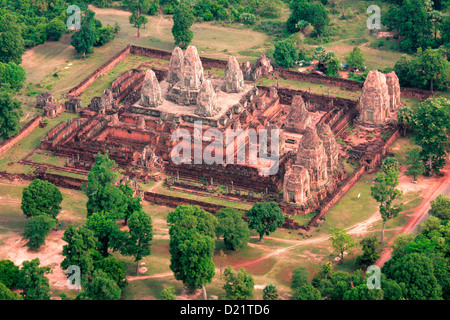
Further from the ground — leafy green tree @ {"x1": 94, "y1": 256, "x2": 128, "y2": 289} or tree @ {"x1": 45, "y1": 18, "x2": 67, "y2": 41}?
tree @ {"x1": 45, "y1": 18, "x2": 67, "y2": 41}

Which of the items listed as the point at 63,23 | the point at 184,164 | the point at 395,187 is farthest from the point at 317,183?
the point at 63,23

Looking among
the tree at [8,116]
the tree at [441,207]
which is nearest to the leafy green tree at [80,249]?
the tree at [8,116]

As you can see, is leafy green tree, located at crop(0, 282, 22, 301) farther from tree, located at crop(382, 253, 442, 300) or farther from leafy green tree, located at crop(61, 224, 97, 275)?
tree, located at crop(382, 253, 442, 300)

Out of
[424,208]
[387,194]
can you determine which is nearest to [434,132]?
[424,208]

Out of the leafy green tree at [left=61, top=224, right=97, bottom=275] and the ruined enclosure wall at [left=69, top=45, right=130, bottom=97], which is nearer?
the leafy green tree at [left=61, top=224, right=97, bottom=275]

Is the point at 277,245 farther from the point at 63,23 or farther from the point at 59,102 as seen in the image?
the point at 63,23

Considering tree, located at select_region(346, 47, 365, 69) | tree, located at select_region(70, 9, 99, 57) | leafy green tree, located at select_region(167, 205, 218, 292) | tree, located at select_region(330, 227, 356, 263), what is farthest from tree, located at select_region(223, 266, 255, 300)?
tree, located at select_region(70, 9, 99, 57)

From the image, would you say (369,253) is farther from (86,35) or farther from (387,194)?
(86,35)
